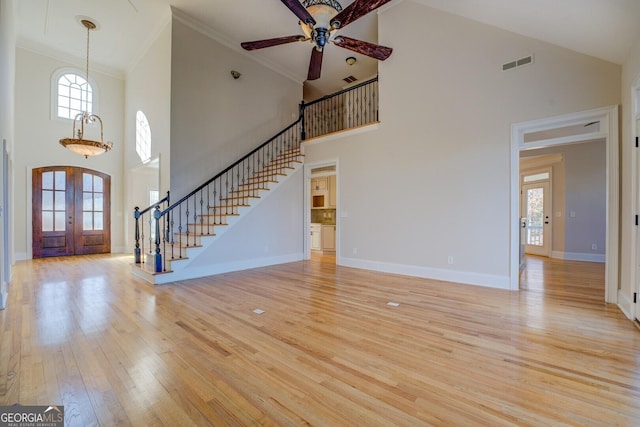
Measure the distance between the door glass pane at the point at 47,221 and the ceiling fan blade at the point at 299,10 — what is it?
8.14 metres

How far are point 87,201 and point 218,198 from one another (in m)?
4.32

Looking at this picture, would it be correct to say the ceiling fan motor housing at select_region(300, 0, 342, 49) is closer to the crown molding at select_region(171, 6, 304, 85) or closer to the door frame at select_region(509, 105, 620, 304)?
the door frame at select_region(509, 105, 620, 304)

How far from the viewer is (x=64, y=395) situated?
1.69 metres

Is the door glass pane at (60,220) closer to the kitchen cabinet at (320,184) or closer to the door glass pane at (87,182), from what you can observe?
the door glass pane at (87,182)

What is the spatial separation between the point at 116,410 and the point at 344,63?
7.81 metres

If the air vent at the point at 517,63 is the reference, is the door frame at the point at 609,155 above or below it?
below

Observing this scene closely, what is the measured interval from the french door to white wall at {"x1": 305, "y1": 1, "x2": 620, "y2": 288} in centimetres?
711

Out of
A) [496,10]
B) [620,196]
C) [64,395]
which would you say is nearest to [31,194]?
[64,395]

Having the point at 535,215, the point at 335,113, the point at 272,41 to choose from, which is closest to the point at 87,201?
the point at 272,41

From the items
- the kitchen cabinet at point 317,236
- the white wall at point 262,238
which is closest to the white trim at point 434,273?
the white wall at point 262,238

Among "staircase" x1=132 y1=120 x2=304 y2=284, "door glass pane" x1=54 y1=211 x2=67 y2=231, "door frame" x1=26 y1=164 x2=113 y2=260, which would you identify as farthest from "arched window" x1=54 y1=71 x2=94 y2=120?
Result: "staircase" x1=132 y1=120 x2=304 y2=284

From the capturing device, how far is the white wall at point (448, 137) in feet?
12.4

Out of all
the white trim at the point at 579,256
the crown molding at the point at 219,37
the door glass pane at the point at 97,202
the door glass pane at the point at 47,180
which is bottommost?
the white trim at the point at 579,256

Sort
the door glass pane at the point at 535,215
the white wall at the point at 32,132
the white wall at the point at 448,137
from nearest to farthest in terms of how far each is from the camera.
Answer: the white wall at the point at 448,137
the white wall at the point at 32,132
the door glass pane at the point at 535,215
